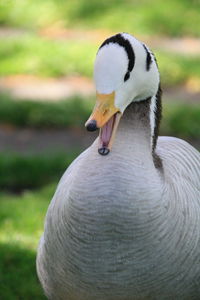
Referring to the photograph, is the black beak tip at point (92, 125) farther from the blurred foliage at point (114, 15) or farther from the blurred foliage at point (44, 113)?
the blurred foliage at point (114, 15)

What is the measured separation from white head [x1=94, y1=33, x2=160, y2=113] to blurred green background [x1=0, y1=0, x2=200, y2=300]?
1244 mm

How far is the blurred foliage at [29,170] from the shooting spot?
6.85 m

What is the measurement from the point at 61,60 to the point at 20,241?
192 inches

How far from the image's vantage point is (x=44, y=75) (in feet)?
31.5

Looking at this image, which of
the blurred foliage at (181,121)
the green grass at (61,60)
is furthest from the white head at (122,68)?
the green grass at (61,60)

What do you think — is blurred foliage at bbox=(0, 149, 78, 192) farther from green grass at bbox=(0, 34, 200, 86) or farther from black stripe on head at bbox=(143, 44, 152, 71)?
black stripe on head at bbox=(143, 44, 152, 71)

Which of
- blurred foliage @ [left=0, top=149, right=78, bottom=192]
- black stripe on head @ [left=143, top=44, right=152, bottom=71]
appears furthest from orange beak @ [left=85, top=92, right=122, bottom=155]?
blurred foliage @ [left=0, top=149, right=78, bottom=192]

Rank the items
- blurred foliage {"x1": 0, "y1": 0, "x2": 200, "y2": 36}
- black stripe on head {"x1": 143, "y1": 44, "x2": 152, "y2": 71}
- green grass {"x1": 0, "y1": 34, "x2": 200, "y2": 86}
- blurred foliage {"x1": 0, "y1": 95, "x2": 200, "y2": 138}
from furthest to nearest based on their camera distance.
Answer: blurred foliage {"x1": 0, "y1": 0, "x2": 200, "y2": 36}
green grass {"x1": 0, "y1": 34, "x2": 200, "y2": 86}
blurred foliage {"x1": 0, "y1": 95, "x2": 200, "y2": 138}
black stripe on head {"x1": 143, "y1": 44, "x2": 152, "y2": 71}

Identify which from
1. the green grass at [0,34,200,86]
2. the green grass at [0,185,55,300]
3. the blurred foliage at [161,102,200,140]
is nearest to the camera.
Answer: the green grass at [0,185,55,300]

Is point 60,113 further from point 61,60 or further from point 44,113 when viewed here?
point 61,60

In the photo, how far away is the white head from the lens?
3.25 m

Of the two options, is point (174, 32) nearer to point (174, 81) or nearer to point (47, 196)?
point (174, 81)

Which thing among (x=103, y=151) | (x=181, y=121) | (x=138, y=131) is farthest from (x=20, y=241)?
(x=181, y=121)

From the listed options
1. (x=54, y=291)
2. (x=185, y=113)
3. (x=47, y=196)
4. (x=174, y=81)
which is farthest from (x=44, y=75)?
(x=54, y=291)
